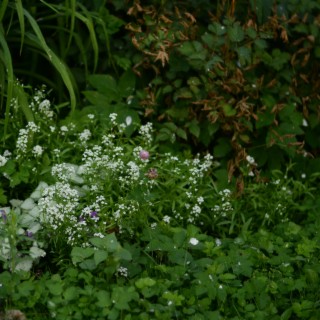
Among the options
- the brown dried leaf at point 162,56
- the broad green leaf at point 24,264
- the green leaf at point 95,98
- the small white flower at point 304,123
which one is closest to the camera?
the broad green leaf at point 24,264

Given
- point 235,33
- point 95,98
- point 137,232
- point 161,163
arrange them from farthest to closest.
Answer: point 95,98 < point 235,33 < point 161,163 < point 137,232

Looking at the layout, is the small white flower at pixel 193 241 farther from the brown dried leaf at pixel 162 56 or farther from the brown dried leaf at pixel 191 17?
the brown dried leaf at pixel 191 17

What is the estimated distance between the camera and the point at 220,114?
3.59 meters

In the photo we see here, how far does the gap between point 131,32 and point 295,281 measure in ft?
5.13

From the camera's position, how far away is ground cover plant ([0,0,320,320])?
8.63ft

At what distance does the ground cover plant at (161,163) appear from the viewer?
104 inches

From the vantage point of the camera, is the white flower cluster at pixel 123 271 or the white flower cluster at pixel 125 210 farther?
the white flower cluster at pixel 125 210

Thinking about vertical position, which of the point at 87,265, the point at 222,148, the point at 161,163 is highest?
the point at 87,265

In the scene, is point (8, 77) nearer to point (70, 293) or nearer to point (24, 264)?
point (24, 264)

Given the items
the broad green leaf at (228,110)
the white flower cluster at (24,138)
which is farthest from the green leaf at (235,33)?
the white flower cluster at (24,138)

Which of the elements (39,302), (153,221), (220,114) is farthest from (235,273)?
(220,114)

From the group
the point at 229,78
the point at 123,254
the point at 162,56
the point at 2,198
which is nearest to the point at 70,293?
the point at 123,254

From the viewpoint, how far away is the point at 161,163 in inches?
130

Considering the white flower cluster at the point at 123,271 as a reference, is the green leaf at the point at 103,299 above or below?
above
